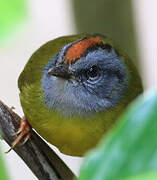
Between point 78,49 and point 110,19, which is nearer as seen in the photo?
point 78,49

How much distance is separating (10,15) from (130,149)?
27 centimetres

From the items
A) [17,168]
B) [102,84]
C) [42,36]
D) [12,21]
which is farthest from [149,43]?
[12,21]

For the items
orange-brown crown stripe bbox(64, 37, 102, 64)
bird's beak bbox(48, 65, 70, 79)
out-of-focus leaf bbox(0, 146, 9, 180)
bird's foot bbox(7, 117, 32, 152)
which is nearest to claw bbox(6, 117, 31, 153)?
bird's foot bbox(7, 117, 32, 152)

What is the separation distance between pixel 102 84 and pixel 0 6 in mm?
1802

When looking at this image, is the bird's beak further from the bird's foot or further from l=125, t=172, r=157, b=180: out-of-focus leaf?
l=125, t=172, r=157, b=180: out-of-focus leaf

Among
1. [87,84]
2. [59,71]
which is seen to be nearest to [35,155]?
[59,71]

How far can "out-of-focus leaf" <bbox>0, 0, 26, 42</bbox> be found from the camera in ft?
1.67

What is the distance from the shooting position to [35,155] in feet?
5.70

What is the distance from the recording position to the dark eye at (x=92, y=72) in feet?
7.18

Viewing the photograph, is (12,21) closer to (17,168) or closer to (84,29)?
(84,29)

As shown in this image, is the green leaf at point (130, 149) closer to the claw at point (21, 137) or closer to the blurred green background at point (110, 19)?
the claw at point (21, 137)

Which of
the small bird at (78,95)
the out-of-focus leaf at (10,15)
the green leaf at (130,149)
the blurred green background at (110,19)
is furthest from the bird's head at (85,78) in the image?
the green leaf at (130,149)

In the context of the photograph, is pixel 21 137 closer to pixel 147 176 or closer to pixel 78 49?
pixel 78 49

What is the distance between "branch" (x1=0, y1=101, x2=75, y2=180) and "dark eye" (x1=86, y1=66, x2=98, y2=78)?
49cm
